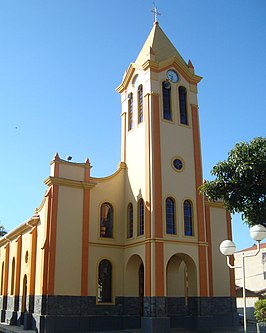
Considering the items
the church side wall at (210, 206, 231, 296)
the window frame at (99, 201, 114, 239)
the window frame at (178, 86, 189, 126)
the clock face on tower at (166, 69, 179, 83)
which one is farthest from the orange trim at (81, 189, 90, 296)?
the clock face on tower at (166, 69, 179, 83)

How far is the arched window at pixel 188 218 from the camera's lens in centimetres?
2611

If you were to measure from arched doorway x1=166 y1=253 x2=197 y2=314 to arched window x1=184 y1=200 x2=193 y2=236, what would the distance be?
1472 millimetres

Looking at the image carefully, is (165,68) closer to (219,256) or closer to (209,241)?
(209,241)

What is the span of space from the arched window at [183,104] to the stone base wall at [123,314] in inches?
437

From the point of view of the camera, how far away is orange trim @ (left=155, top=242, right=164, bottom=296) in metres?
23.5

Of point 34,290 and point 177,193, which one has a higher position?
point 177,193

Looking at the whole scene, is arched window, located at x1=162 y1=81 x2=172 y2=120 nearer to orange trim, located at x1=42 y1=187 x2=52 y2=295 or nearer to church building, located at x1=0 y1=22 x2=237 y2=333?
church building, located at x1=0 y1=22 x2=237 y2=333

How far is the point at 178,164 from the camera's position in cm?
2695

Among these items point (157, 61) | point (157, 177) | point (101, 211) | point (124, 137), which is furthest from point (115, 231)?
point (157, 61)

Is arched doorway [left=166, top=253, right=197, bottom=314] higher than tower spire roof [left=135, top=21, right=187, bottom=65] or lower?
lower

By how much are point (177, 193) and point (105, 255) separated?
5.60 meters

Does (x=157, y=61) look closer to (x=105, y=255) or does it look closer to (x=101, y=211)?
(x=101, y=211)

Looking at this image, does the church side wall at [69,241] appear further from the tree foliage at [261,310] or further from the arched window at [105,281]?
the tree foliage at [261,310]

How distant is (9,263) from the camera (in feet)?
112
